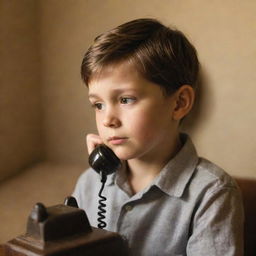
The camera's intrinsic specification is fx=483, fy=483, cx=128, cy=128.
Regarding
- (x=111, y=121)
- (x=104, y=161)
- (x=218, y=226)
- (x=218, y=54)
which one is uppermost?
(x=218, y=54)

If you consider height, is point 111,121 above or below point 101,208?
above

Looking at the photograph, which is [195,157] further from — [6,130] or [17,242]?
[6,130]

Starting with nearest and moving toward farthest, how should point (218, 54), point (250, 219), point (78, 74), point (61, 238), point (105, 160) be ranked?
1. point (61, 238)
2. point (105, 160)
3. point (250, 219)
4. point (218, 54)
5. point (78, 74)

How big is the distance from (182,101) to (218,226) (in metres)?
0.33

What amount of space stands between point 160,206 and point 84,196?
0.29 m

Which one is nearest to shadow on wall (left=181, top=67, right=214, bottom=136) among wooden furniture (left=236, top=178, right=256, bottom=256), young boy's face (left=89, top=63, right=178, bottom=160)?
wooden furniture (left=236, top=178, right=256, bottom=256)

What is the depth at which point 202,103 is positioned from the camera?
1.59 meters

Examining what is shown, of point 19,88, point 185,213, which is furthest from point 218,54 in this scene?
point 19,88

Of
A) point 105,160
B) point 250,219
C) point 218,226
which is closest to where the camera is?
point 218,226

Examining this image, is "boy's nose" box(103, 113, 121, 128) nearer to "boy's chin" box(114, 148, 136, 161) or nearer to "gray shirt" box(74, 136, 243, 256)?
"boy's chin" box(114, 148, 136, 161)

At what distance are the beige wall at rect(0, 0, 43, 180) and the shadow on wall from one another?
74cm

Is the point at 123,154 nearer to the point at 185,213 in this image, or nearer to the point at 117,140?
the point at 117,140

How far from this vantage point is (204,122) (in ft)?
5.24

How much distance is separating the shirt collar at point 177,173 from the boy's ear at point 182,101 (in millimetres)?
94
